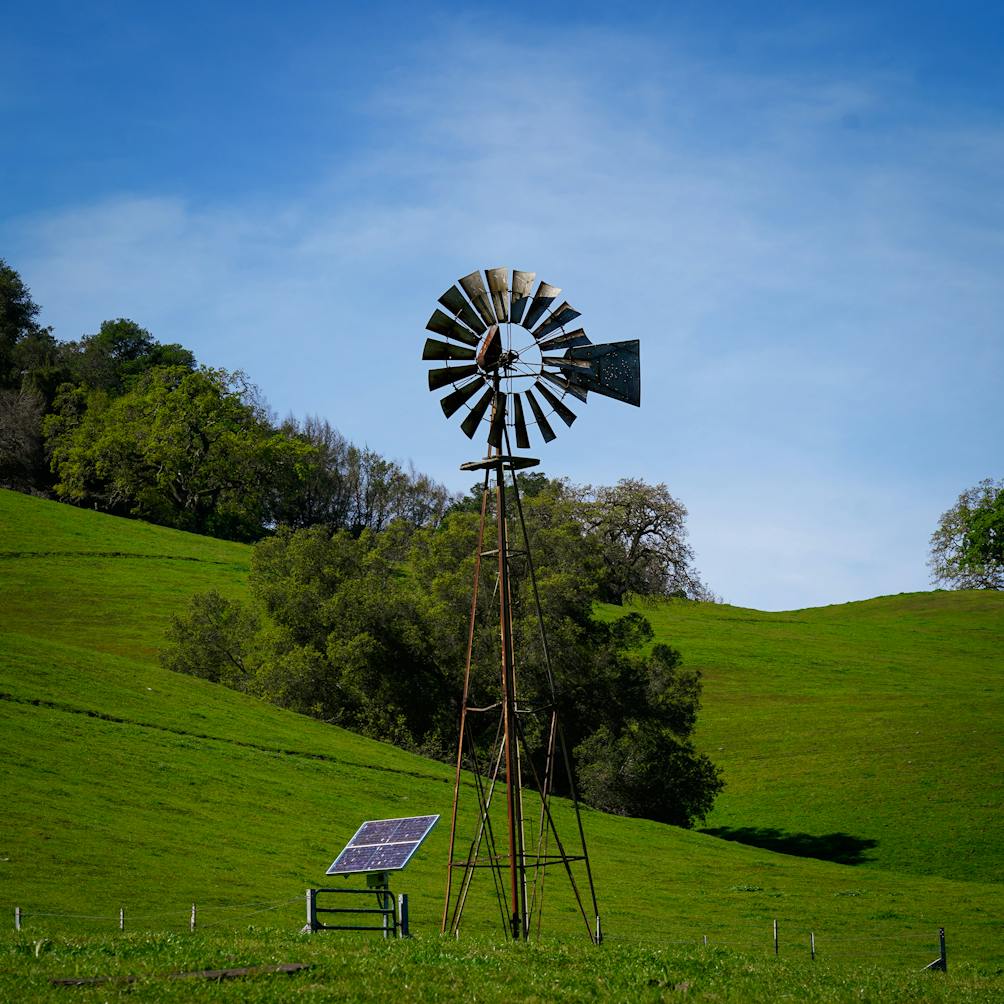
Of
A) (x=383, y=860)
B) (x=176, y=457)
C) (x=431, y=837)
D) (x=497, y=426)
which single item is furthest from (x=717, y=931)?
(x=176, y=457)

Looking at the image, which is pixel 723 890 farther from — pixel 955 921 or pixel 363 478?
pixel 363 478

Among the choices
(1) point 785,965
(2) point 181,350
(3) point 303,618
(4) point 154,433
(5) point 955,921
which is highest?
(2) point 181,350

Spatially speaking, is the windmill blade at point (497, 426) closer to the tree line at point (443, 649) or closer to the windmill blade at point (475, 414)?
the windmill blade at point (475, 414)

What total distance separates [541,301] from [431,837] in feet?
86.8

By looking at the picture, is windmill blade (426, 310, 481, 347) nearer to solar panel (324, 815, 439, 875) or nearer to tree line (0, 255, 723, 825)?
solar panel (324, 815, 439, 875)

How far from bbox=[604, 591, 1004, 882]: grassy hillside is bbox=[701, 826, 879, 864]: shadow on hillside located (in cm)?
9

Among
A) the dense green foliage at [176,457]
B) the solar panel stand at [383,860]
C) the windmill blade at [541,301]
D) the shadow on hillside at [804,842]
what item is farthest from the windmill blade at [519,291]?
the dense green foliage at [176,457]

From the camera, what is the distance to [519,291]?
21766mm

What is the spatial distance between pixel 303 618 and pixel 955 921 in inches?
1328

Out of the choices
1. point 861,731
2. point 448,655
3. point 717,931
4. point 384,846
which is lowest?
point 717,931

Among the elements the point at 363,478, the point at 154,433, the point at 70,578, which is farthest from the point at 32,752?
the point at 363,478

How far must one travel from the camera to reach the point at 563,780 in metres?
57.4

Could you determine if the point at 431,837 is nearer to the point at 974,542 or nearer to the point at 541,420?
the point at 541,420

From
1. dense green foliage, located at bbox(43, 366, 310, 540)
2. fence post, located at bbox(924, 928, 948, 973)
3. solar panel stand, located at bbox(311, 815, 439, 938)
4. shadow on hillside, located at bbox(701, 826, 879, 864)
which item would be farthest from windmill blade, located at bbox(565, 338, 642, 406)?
dense green foliage, located at bbox(43, 366, 310, 540)
